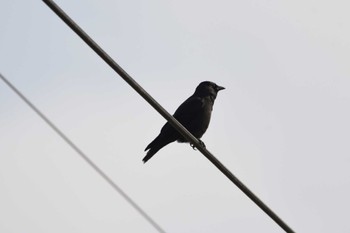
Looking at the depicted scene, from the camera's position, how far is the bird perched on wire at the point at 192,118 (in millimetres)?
10500

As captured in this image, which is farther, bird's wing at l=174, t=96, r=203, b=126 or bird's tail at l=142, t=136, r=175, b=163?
bird's wing at l=174, t=96, r=203, b=126

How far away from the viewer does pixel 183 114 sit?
11.0 meters

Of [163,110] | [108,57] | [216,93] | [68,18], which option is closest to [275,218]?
[163,110]

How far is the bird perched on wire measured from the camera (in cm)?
1050

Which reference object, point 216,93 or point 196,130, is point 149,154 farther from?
point 216,93

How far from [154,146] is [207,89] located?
5.12ft

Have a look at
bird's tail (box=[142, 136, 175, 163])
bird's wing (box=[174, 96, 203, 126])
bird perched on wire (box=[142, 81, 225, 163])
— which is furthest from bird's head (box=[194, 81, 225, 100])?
bird's tail (box=[142, 136, 175, 163])

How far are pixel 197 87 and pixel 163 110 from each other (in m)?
6.80

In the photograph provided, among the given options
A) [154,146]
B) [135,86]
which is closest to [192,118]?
[154,146]

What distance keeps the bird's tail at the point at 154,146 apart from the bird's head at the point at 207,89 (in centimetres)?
125

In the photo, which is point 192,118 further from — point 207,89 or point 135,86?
point 135,86

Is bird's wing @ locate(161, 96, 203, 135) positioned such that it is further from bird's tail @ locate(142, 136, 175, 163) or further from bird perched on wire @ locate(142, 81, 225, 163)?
bird's tail @ locate(142, 136, 175, 163)

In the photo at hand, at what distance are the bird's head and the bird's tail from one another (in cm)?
125

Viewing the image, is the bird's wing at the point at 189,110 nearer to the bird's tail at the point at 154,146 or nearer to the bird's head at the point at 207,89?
the bird's head at the point at 207,89
